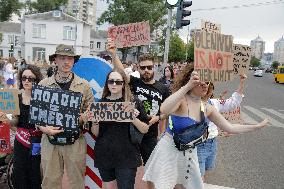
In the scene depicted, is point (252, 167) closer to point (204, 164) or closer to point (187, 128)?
point (204, 164)

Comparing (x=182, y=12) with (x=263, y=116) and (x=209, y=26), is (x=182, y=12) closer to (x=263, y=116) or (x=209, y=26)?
(x=209, y=26)

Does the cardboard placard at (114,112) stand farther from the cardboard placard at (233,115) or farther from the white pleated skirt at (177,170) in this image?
the cardboard placard at (233,115)

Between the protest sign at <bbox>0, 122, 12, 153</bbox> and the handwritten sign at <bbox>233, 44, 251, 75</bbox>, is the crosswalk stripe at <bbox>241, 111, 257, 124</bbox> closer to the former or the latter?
the handwritten sign at <bbox>233, 44, 251, 75</bbox>

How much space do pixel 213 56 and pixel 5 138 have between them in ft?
9.53

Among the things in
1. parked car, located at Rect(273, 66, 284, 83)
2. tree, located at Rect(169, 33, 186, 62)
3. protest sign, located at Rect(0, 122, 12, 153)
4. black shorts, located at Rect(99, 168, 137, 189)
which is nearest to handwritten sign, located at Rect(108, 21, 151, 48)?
protest sign, located at Rect(0, 122, 12, 153)

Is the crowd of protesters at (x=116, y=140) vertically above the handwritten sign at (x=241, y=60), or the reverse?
the handwritten sign at (x=241, y=60)

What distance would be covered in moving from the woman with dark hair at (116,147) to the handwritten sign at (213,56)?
804 mm

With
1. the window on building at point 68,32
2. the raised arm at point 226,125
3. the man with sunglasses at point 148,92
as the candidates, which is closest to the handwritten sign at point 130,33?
the man with sunglasses at point 148,92

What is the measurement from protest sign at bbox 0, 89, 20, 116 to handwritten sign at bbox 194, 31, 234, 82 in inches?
77.2

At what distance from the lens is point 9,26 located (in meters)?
81.7

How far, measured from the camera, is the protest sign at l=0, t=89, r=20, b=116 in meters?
4.31

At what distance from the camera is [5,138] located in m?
5.18

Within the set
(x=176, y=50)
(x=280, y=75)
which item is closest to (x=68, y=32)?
(x=176, y=50)

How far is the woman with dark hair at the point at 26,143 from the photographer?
14.5 ft
